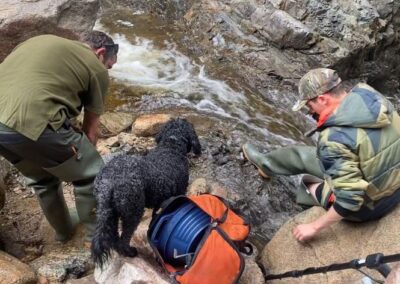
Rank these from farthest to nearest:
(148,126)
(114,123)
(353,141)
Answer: (114,123) → (148,126) → (353,141)

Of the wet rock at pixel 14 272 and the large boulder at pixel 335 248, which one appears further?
the large boulder at pixel 335 248

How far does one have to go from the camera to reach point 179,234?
3539mm

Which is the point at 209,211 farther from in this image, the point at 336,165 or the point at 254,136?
the point at 254,136

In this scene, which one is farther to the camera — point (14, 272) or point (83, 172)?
point (83, 172)

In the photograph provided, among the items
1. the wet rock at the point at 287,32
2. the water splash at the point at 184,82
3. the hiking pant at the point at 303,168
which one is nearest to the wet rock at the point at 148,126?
the water splash at the point at 184,82

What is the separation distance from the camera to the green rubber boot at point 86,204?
4.07 meters

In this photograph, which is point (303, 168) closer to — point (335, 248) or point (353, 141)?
point (335, 248)

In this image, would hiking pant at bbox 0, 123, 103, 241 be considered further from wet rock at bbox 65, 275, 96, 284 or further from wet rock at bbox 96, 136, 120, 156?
wet rock at bbox 96, 136, 120, 156

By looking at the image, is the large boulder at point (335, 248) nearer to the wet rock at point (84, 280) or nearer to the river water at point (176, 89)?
the wet rock at point (84, 280)

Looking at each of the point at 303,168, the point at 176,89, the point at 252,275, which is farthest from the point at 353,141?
the point at 176,89

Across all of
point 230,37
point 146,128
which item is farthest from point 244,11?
point 146,128

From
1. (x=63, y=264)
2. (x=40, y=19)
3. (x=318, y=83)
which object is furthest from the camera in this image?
(x=40, y=19)

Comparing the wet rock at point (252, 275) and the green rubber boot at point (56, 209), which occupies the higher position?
the wet rock at point (252, 275)

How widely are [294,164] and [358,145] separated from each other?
1802 mm
